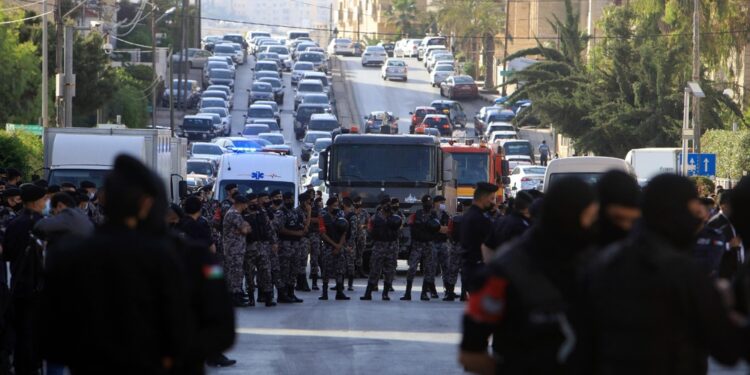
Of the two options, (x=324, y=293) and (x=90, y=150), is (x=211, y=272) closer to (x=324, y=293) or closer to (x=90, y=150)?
(x=324, y=293)

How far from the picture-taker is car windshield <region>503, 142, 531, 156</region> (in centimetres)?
6316

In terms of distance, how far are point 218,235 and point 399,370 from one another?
907 cm

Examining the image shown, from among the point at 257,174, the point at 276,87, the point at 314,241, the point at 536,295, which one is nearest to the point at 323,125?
the point at 276,87

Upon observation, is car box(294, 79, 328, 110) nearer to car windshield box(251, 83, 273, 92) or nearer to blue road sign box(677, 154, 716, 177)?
car windshield box(251, 83, 273, 92)

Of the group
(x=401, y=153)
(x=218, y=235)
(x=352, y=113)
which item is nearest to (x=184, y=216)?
(x=218, y=235)

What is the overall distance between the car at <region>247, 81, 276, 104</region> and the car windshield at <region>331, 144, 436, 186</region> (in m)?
54.2

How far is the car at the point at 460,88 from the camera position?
8931 cm

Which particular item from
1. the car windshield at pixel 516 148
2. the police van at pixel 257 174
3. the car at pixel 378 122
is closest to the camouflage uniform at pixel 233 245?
the police van at pixel 257 174

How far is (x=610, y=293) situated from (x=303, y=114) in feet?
228

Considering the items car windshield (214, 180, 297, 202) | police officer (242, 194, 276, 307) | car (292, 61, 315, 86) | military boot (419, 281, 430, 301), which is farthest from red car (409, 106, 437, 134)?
police officer (242, 194, 276, 307)

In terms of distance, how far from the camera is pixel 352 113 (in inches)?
3258

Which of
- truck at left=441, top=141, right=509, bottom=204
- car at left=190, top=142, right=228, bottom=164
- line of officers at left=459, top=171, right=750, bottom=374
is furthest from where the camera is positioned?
car at left=190, top=142, right=228, bottom=164

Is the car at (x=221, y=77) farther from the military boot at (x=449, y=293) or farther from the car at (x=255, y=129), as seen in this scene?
the military boot at (x=449, y=293)

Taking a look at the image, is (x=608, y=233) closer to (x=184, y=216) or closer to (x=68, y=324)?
(x=68, y=324)
